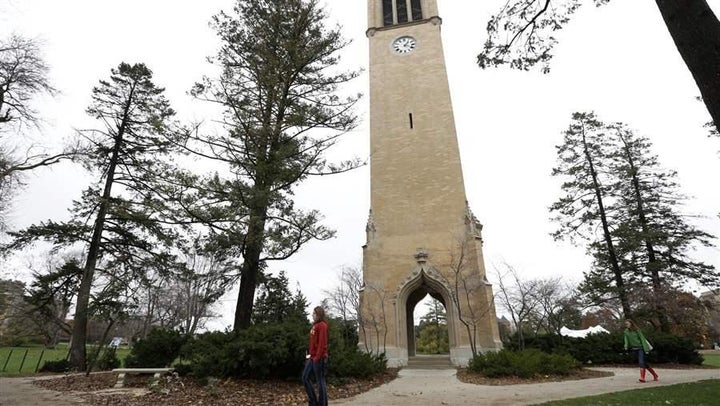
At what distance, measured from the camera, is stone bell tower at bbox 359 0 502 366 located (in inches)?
659

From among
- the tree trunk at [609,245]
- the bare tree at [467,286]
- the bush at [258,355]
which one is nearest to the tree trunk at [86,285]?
Answer: the bush at [258,355]

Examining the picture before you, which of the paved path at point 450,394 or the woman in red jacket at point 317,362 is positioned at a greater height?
the woman in red jacket at point 317,362

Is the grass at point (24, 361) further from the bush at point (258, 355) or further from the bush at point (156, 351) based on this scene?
the bush at point (258, 355)

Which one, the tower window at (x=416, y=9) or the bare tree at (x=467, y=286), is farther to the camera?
the tower window at (x=416, y=9)

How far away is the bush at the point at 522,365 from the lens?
1096 centimetres

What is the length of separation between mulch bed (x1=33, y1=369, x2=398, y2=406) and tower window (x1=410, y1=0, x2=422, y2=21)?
2128 cm

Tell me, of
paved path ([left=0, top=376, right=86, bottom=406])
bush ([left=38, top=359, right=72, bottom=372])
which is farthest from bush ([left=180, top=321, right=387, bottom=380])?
bush ([left=38, top=359, right=72, bottom=372])

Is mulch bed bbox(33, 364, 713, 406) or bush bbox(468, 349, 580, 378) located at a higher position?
bush bbox(468, 349, 580, 378)

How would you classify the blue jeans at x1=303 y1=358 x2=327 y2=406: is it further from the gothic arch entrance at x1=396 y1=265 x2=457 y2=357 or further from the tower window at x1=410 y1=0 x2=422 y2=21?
the tower window at x1=410 y1=0 x2=422 y2=21

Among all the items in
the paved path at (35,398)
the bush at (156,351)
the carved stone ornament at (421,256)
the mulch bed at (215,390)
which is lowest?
the paved path at (35,398)

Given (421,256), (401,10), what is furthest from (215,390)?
(401,10)

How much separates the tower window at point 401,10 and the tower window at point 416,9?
466 millimetres

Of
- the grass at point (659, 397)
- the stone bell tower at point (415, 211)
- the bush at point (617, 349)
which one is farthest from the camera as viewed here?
the stone bell tower at point (415, 211)

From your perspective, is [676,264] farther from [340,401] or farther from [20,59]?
[20,59]
